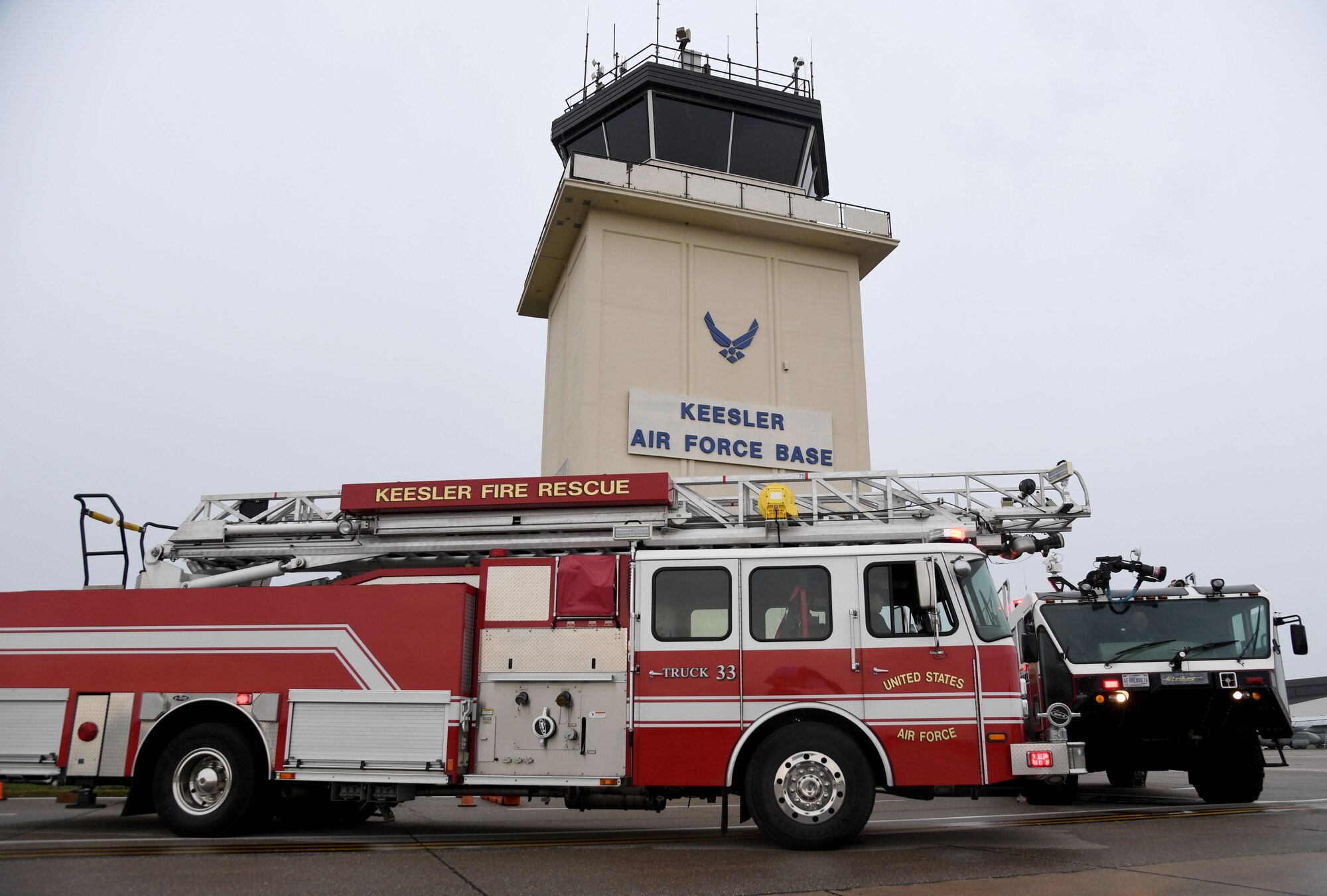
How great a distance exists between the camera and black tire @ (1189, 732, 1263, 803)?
12.0m

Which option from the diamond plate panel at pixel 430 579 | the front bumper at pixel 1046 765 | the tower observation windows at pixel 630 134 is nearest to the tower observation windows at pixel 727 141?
the tower observation windows at pixel 630 134

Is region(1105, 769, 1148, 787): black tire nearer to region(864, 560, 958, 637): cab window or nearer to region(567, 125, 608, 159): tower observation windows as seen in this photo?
region(864, 560, 958, 637): cab window

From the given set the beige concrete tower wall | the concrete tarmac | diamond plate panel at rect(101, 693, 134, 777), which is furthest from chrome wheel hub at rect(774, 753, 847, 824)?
the beige concrete tower wall

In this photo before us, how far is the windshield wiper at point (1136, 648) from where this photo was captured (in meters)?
12.3

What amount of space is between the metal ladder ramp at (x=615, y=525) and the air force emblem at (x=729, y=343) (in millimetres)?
11559

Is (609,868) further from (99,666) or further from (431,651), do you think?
(99,666)

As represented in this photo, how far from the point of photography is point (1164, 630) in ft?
A: 40.9

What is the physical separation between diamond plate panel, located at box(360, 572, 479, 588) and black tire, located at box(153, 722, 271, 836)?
2.07 meters

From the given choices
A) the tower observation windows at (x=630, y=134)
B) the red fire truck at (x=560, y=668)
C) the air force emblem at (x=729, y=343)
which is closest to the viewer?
the red fire truck at (x=560, y=668)

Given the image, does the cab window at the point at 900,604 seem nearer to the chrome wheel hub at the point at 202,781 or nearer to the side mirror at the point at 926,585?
the side mirror at the point at 926,585

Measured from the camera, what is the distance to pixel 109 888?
6.77 meters

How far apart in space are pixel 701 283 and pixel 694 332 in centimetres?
138

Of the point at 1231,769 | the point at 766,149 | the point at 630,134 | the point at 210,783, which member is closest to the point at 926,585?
the point at 1231,769

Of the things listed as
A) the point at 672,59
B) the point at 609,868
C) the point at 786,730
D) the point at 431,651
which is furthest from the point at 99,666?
the point at 672,59
